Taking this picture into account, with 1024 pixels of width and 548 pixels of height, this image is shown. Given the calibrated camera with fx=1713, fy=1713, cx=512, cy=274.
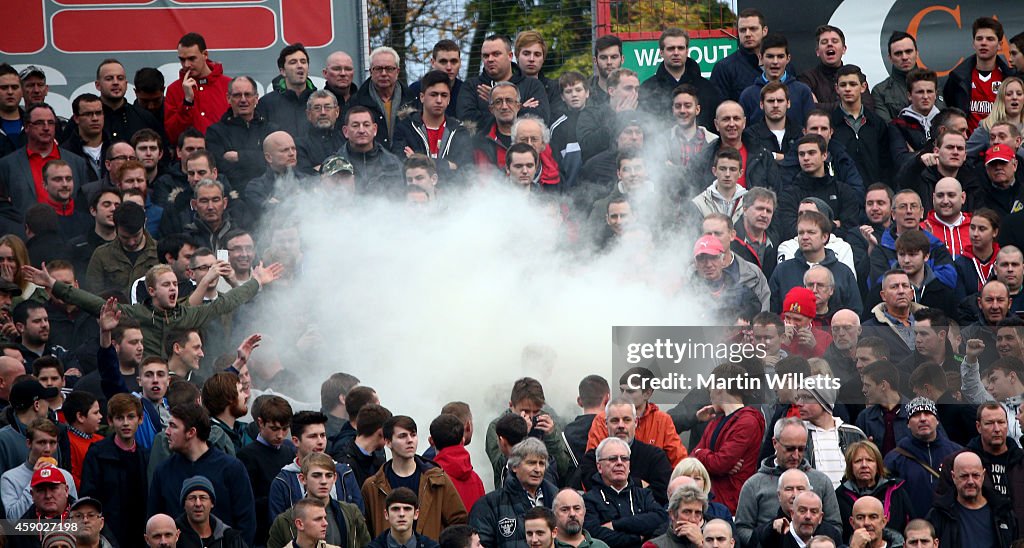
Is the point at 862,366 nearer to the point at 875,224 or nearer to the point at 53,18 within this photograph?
the point at 875,224

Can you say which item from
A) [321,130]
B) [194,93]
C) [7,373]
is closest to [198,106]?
[194,93]

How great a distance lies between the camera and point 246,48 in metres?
16.5

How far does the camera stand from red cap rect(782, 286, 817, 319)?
→ 12.5 metres

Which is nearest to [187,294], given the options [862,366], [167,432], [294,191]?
[294,191]

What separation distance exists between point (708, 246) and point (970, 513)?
3.05 m

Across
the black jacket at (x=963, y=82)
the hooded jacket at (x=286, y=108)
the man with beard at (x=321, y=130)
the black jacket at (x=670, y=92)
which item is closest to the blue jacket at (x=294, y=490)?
the man with beard at (x=321, y=130)

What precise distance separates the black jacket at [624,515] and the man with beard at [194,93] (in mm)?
6141

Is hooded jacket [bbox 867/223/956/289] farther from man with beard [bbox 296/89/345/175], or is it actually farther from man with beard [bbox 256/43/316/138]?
man with beard [bbox 256/43/316/138]

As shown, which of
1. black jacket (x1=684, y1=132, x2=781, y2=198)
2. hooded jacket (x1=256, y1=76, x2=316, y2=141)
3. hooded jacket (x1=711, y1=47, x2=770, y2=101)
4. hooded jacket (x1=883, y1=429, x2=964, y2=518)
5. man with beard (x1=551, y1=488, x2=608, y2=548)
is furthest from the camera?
hooded jacket (x1=711, y1=47, x2=770, y2=101)

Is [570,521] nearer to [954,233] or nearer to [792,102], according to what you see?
[954,233]

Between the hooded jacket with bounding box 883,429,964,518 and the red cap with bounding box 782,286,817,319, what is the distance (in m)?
1.49

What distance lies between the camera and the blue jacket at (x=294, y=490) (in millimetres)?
10180

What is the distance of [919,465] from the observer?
36.5 ft

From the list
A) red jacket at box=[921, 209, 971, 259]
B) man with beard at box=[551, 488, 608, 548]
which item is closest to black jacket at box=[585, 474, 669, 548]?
man with beard at box=[551, 488, 608, 548]
